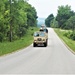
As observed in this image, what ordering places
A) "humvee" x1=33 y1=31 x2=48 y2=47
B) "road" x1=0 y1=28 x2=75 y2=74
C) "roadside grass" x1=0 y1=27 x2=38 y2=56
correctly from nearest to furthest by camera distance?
1. "road" x1=0 y1=28 x2=75 y2=74
2. "roadside grass" x1=0 y1=27 x2=38 y2=56
3. "humvee" x1=33 y1=31 x2=48 y2=47

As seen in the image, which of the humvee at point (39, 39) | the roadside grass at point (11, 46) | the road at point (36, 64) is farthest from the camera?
the humvee at point (39, 39)

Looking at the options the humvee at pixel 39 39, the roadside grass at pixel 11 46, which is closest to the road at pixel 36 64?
the roadside grass at pixel 11 46

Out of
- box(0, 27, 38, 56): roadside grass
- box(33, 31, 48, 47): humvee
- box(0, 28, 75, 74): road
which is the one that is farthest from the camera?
box(33, 31, 48, 47): humvee

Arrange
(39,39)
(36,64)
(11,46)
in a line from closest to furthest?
1. (36,64)
2. (11,46)
3. (39,39)

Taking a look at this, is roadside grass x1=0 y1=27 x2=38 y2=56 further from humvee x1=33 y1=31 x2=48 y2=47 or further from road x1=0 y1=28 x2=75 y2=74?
road x1=0 y1=28 x2=75 y2=74

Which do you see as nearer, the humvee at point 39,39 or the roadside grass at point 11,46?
the roadside grass at point 11,46

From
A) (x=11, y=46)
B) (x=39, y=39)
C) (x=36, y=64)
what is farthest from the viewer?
(x=39, y=39)

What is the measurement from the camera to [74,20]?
597ft

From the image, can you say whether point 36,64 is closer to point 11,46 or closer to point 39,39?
point 11,46

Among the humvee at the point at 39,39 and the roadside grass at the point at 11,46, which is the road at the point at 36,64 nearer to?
the roadside grass at the point at 11,46

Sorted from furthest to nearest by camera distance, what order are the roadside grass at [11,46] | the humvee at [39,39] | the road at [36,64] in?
the humvee at [39,39]
the roadside grass at [11,46]
the road at [36,64]

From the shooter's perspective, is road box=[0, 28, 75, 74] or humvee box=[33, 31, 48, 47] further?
humvee box=[33, 31, 48, 47]

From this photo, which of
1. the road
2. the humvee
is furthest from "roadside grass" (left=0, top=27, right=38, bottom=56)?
the road

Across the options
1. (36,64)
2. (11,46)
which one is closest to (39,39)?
(11,46)
